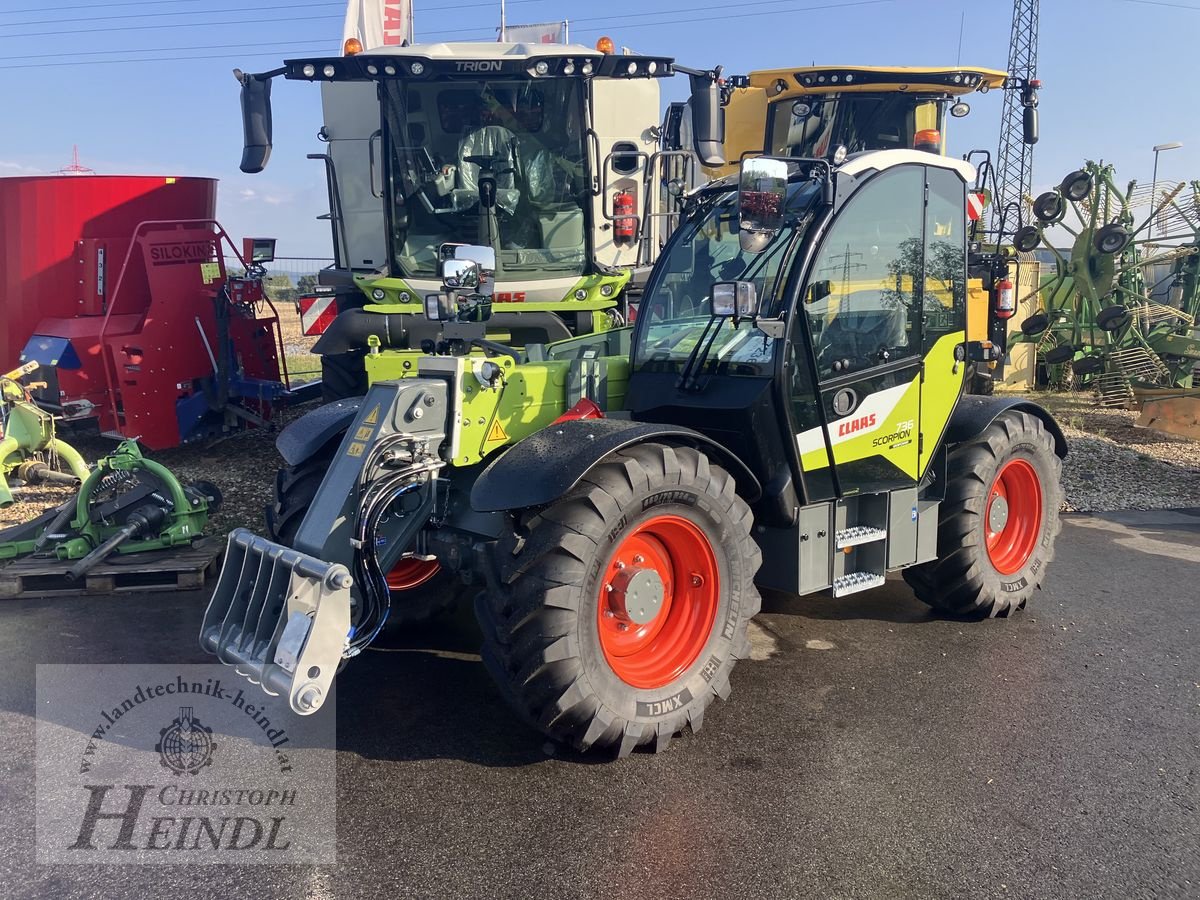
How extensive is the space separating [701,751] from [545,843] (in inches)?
33.5

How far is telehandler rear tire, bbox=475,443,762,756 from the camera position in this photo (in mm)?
3375

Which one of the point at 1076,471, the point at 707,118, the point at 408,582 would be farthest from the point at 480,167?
the point at 1076,471

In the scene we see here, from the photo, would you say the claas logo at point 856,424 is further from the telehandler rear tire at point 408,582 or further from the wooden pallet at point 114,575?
the wooden pallet at point 114,575

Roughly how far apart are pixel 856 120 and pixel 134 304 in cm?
727

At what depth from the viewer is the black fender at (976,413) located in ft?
16.6

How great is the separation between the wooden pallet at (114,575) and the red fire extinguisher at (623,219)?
3820 mm

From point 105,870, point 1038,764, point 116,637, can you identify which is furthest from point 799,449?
point 116,637

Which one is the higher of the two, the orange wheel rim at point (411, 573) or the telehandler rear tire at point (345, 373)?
the telehandler rear tire at point (345, 373)

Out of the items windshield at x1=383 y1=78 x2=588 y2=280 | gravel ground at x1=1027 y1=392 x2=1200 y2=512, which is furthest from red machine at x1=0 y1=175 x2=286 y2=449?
gravel ground at x1=1027 y1=392 x2=1200 y2=512

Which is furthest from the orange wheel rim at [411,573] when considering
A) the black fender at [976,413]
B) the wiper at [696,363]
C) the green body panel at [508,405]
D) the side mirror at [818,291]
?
the black fender at [976,413]

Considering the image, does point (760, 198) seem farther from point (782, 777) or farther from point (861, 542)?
point (782, 777)

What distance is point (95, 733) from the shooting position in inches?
148

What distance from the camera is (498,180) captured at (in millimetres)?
7211

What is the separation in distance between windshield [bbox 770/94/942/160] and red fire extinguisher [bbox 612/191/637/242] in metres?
3.38
